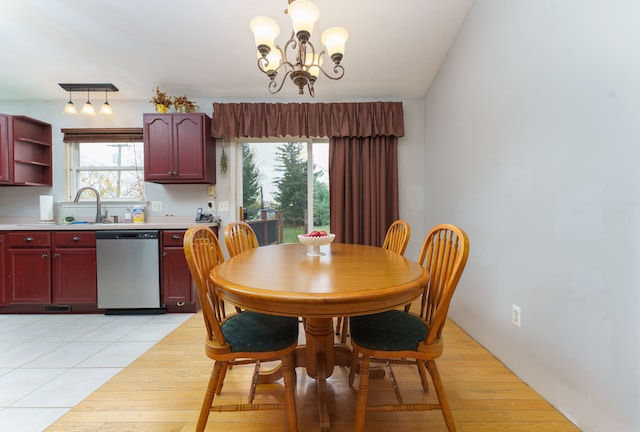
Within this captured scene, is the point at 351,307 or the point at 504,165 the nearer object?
the point at 351,307

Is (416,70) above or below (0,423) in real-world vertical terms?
above

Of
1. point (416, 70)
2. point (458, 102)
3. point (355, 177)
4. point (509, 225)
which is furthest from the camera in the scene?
point (355, 177)

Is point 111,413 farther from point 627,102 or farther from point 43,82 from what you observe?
point 43,82

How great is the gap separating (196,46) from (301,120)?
3.92ft

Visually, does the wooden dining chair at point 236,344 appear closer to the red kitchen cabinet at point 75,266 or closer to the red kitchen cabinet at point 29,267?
the red kitchen cabinet at point 75,266

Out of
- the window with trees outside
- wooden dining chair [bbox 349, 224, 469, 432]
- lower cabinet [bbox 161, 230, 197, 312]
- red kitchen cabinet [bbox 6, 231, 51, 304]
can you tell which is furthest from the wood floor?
the window with trees outside

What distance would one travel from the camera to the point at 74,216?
3256mm

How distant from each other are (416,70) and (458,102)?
676mm

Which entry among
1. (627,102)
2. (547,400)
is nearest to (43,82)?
(627,102)

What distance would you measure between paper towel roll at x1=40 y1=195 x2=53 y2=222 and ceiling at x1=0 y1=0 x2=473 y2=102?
1182 mm

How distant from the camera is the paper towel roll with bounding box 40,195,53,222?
3.08m

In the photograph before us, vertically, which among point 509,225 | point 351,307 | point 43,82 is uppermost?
point 43,82

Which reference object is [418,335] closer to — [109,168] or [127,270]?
[127,270]

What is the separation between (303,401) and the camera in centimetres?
146
